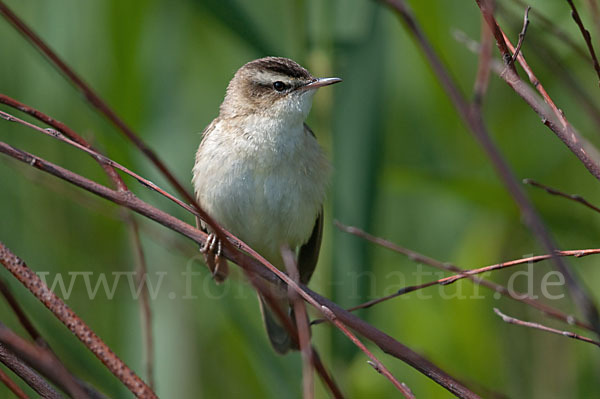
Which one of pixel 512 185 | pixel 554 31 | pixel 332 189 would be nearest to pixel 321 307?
pixel 512 185

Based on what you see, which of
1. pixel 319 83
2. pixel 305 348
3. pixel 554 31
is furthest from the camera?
pixel 319 83

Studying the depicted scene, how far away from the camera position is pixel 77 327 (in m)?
1.18

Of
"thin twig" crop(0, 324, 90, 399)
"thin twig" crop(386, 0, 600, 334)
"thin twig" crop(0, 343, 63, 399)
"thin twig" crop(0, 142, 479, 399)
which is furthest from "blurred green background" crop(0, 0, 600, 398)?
"thin twig" crop(386, 0, 600, 334)

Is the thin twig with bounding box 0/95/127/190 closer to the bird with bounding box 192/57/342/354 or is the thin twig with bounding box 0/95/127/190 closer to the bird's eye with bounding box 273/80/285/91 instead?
the bird with bounding box 192/57/342/354

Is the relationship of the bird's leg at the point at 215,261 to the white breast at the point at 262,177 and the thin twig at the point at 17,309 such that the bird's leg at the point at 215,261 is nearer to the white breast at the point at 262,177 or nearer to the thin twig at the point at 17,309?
the white breast at the point at 262,177

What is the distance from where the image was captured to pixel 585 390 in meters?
2.58

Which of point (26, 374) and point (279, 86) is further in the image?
point (279, 86)

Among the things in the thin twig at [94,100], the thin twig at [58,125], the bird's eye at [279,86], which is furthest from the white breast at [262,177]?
the thin twig at [94,100]

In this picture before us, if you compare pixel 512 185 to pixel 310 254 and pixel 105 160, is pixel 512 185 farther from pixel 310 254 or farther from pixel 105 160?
pixel 310 254

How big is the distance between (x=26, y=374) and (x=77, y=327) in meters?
0.15

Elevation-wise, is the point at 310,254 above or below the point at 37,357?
above

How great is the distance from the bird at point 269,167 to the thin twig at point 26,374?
1.31 m

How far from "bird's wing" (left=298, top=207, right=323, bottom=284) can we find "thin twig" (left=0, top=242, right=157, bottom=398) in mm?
1623

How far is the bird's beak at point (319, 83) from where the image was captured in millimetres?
2539
